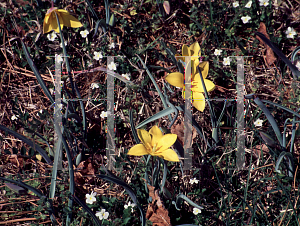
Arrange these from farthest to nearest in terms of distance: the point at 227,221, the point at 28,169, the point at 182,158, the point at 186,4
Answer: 1. the point at 186,4
2. the point at 28,169
3. the point at 182,158
4. the point at 227,221

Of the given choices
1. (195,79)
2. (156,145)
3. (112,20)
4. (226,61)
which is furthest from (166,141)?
(112,20)

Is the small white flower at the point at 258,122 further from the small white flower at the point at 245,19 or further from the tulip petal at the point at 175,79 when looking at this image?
the small white flower at the point at 245,19

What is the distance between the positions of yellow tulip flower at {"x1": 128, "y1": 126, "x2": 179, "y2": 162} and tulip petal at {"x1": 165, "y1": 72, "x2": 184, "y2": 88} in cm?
31

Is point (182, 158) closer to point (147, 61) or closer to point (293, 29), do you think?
point (147, 61)

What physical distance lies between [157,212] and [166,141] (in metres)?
0.48

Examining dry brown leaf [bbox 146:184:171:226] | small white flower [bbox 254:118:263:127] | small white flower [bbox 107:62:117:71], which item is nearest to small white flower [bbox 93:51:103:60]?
small white flower [bbox 107:62:117:71]

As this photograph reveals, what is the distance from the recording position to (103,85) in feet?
7.09

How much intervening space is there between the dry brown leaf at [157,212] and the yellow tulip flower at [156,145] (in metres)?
0.28

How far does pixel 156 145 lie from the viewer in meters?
1.59

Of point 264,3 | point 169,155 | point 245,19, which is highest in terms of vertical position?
point 264,3

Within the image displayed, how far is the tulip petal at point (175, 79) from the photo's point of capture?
5.47ft

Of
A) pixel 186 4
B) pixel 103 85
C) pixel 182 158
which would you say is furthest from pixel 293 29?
pixel 103 85

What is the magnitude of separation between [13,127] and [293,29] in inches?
91.5

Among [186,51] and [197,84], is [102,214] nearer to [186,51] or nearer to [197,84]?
[197,84]
